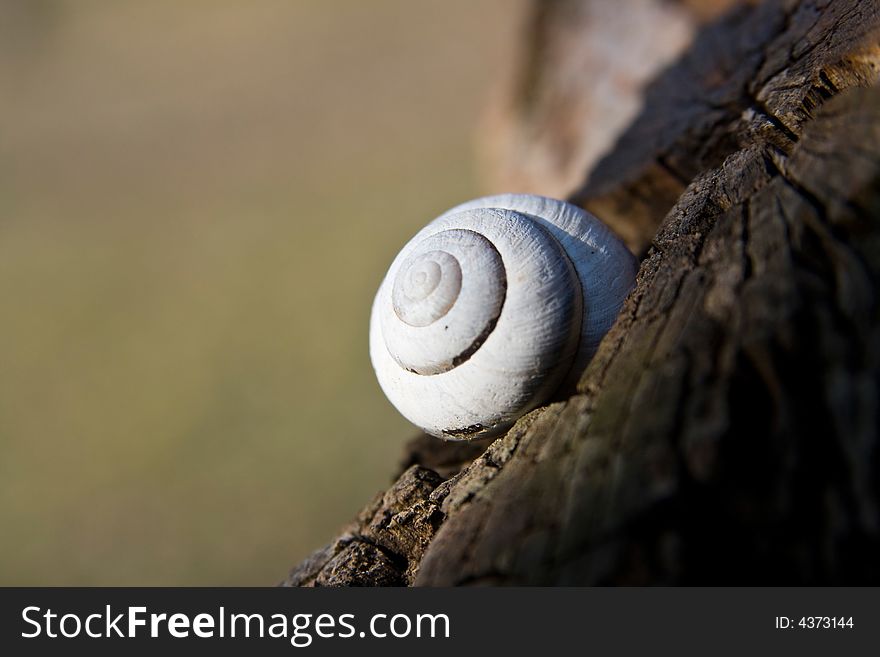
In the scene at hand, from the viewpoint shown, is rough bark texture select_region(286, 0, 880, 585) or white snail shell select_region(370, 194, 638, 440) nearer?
rough bark texture select_region(286, 0, 880, 585)

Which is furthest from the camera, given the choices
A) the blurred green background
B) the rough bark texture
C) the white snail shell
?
the blurred green background

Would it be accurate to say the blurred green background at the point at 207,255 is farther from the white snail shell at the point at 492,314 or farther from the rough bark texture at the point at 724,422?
the rough bark texture at the point at 724,422

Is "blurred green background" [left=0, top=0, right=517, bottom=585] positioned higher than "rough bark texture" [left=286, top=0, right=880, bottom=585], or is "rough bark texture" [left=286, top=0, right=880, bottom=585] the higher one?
"blurred green background" [left=0, top=0, right=517, bottom=585]

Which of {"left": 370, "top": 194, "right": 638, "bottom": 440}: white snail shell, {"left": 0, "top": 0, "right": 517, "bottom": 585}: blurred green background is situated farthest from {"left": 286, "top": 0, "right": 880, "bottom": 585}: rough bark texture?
{"left": 0, "top": 0, "right": 517, "bottom": 585}: blurred green background

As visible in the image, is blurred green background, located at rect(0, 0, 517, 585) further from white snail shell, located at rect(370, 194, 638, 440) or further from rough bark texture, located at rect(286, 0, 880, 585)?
rough bark texture, located at rect(286, 0, 880, 585)

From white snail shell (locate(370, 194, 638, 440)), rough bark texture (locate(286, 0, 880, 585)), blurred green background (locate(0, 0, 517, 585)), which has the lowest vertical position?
rough bark texture (locate(286, 0, 880, 585))
